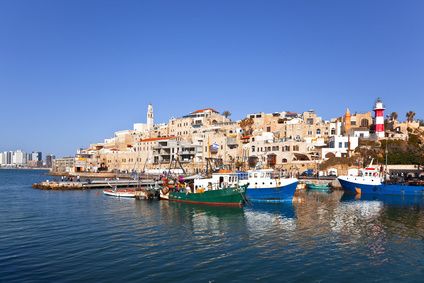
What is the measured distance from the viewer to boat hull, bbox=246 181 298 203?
40.8 m

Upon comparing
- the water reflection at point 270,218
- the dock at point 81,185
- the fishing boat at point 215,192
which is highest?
the fishing boat at point 215,192

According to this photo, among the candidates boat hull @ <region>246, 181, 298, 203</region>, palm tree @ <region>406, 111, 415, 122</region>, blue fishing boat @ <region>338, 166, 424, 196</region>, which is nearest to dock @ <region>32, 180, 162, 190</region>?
boat hull @ <region>246, 181, 298, 203</region>

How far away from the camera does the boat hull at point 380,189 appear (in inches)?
1973

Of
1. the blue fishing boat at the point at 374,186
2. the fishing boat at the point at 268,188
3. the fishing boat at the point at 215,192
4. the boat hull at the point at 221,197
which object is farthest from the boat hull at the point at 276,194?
the blue fishing boat at the point at 374,186

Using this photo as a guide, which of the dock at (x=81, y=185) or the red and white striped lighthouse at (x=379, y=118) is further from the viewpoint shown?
the red and white striped lighthouse at (x=379, y=118)

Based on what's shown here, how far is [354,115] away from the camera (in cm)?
8381

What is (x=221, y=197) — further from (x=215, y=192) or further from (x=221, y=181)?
(x=221, y=181)

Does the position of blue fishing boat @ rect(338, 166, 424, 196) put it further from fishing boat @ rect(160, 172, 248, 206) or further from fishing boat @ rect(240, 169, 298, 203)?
fishing boat @ rect(160, 172, 248, 206)

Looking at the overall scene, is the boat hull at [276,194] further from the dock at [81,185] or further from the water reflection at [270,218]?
the dock at [81,185]

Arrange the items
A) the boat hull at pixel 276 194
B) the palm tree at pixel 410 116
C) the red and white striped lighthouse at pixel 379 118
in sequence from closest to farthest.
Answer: the boat hull at pixel 276 194 → the red and white striped lighthouse at pixel 379 118 → the palm tree at pixel 410 116

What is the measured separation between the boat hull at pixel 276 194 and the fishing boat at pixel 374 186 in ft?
57.8

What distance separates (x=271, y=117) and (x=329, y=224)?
73157 millimetres

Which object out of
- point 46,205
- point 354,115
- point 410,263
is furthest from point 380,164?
point 46,205

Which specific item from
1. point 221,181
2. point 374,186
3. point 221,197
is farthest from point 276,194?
point 374,186
